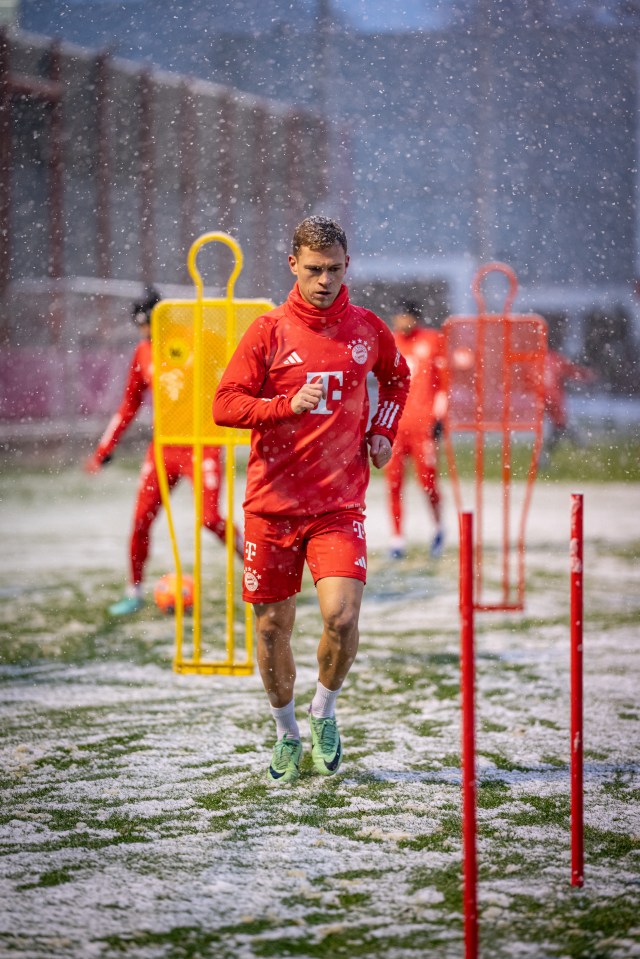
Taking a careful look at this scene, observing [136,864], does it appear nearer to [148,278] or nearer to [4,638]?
[4,638]

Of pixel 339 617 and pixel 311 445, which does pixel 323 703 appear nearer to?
pixel 339 617

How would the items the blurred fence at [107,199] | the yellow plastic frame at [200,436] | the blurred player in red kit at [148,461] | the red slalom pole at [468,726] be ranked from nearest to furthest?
the red slalom pole at [468,726] < the yellow plastic frame at [200,436] < the blurred player in red kit at [148,461] < the blurred fence at [107,199]

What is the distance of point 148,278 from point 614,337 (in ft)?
39.4

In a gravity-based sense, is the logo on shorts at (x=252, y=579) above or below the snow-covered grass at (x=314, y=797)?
above

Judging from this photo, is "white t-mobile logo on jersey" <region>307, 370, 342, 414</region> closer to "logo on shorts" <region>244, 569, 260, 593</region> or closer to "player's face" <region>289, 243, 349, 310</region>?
"player's face" <region>289, 243, 349, 310</region>

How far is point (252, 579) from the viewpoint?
4441 mm

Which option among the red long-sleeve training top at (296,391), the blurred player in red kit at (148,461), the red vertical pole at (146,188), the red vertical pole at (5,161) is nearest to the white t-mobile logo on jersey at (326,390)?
the red long-sleeve training top at (296,391)

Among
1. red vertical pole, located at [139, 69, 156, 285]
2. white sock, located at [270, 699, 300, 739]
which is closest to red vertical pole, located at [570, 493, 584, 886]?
white sock, located at [270, 699, 300, 739]

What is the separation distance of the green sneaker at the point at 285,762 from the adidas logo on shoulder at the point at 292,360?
1.38 metres

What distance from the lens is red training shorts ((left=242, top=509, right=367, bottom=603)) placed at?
438 centimetres

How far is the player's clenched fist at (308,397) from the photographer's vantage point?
13.2 feet

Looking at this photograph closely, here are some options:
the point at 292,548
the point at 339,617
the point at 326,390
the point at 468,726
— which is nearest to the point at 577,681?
the point at 468,726

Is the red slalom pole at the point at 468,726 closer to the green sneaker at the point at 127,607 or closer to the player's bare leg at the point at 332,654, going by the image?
the player's bare leg at the point at 332,654

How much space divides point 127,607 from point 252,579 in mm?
3657
